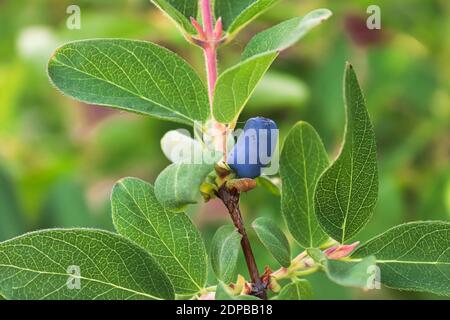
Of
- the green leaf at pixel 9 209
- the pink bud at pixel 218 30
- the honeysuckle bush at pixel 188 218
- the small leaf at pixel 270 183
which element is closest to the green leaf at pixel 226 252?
the honeysuckle bush at pixel 188 218

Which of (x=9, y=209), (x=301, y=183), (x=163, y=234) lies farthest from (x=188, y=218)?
(x=9, y=209)

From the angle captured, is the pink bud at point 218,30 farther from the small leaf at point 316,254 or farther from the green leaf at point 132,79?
the small leaf at point 316,254

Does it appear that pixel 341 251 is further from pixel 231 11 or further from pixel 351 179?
pixel 231 11

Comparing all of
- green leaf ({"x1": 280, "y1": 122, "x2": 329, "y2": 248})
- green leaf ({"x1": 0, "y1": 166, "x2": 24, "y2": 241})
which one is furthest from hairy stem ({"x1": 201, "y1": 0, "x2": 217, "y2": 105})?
green leaf ({"x1": 0, "y1": 166, "x2": 24, "y2": 241})

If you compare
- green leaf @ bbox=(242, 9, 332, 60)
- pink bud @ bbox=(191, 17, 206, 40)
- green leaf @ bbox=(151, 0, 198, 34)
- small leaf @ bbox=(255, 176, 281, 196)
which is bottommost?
small leaf @ bbox=(255, 176, 281, 196)

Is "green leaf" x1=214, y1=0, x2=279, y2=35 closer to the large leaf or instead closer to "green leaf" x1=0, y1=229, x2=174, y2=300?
the large leaf
